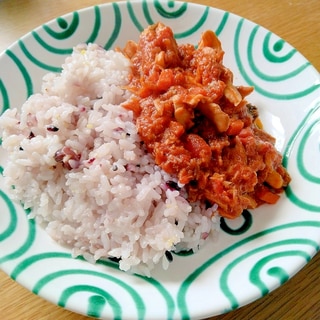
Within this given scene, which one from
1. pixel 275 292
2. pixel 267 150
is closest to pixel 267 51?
pixel 267 150

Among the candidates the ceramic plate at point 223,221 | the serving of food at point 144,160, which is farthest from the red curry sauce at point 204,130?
the ceramic plate at point 223,221

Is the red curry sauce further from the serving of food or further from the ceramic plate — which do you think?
the ceramic plate

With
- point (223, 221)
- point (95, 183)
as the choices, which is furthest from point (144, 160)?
point (223, 221)

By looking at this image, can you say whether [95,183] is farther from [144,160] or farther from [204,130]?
[204,130]

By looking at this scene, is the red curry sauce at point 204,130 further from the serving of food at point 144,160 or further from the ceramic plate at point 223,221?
the ceramic plate at point 223,221

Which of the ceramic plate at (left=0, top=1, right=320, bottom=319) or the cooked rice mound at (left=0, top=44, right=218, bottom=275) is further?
the cooked rice mound at (left=0, top=44, right=218, bottom=275)

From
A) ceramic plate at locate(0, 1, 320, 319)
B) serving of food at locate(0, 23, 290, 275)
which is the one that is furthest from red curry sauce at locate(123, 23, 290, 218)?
ceramic plate at locate(0, 1, 320, 319)
